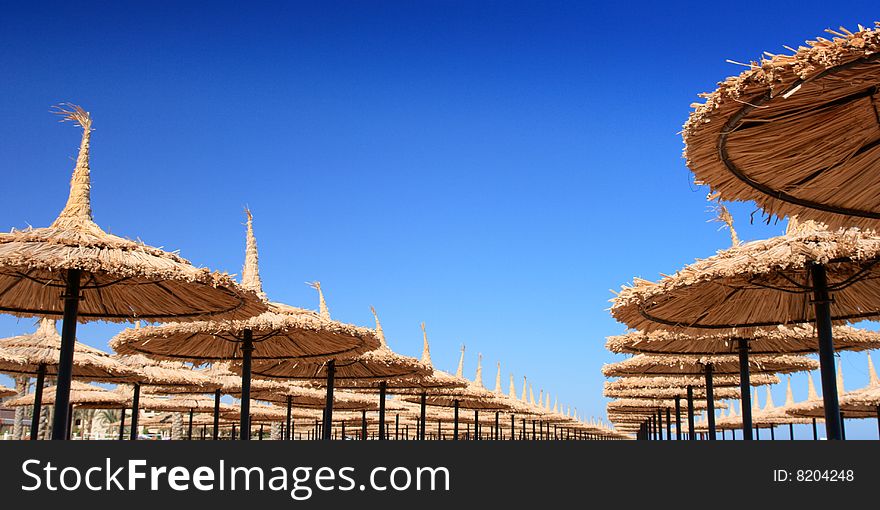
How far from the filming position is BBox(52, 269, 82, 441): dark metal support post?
Answer: 507 centimetres

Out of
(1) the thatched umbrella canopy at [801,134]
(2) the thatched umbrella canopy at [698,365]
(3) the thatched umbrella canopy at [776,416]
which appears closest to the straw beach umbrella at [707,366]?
(2) the thatched umbrella canopy at [698,365]

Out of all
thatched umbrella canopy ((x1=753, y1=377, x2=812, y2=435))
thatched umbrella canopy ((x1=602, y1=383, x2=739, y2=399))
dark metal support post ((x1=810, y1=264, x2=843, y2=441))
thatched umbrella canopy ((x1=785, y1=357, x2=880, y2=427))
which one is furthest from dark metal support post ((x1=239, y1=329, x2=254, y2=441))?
thatched umbrella canopy ((x1=753, y1=377, x2=812, y2=435))

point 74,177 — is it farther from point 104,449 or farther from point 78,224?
Result: point 104,449

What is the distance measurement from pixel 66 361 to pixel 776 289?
5182mm

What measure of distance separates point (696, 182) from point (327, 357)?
21.4 ft

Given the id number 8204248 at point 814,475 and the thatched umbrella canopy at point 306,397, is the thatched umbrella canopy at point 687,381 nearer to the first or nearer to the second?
the thatched umbrella canopy at point 306,397

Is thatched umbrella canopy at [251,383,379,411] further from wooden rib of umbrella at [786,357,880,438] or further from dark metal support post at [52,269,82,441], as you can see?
wooden rib of umbrella at [786,357,880,438]

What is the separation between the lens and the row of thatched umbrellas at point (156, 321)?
5254mm

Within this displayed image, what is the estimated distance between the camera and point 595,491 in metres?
2.50

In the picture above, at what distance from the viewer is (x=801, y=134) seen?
132 inches

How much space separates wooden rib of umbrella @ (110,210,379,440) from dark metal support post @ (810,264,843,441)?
4636 millimetres

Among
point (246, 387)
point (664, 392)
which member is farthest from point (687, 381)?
point (246, 387)

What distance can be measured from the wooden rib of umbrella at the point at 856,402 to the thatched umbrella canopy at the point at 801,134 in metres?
13.0

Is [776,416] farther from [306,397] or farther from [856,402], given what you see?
[306,397]
